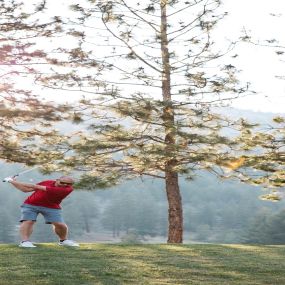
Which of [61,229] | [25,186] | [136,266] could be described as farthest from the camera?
[61,229]

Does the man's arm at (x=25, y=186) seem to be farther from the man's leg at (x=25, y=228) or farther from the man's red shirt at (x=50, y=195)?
the man's leg at (x=25, y=228)

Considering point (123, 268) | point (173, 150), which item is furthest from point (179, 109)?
point (123, 268)

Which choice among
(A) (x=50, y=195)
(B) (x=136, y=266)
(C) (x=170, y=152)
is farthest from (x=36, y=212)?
(C) (x=170, y=152)

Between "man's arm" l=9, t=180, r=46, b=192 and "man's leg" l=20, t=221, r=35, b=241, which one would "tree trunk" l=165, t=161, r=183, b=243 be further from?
"man's arm" l=9, t=180, r=46, b=192

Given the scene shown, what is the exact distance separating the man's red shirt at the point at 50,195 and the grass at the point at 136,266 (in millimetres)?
852

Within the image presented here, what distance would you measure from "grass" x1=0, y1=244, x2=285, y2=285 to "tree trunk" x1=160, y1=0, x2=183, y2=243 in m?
5.97

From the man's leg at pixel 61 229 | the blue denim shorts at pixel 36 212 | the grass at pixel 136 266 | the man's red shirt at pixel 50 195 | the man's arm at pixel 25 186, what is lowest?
the grass at pixel 136 266

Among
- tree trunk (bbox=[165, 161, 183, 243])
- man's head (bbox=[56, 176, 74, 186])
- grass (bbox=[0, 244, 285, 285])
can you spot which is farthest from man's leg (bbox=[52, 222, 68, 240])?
tree trunk (bbox=[165, 161, 183, 243])

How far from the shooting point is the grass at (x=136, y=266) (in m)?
7.94

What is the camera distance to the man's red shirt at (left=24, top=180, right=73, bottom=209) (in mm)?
10422

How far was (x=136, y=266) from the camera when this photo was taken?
9.07 meters

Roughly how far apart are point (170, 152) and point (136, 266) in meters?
7.83

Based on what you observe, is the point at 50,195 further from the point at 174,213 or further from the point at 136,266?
the point at 174,213

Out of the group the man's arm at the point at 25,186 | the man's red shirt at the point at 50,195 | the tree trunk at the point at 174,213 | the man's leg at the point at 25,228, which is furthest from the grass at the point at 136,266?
the tree trunk at the point at 174,213
